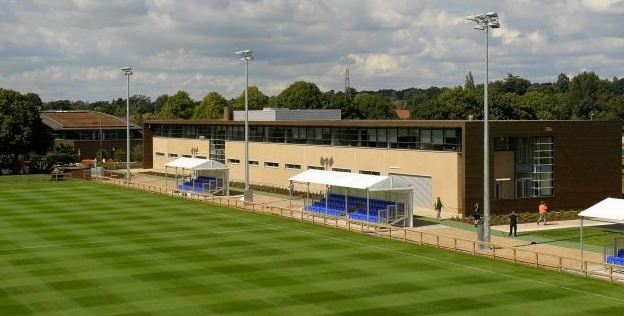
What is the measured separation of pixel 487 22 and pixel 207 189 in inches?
1429

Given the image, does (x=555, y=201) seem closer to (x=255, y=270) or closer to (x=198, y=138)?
(x=255, y=270)

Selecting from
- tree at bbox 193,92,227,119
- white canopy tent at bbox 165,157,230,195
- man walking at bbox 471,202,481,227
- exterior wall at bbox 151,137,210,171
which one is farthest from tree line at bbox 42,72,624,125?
man walking at bbox 471,202,481,227

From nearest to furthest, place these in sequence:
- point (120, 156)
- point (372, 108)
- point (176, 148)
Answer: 1. point (176, 148)
2. point (120, 156)
3. point (372, 108)

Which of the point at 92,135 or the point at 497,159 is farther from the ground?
the point at 92,135

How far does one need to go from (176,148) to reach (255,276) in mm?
66424

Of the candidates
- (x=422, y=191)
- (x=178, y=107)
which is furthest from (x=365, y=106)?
(x=422, y=191)

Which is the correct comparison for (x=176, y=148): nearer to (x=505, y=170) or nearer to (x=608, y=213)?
(x=505, y=170)

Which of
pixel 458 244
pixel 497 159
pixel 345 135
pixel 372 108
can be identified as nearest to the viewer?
pixel 458 244

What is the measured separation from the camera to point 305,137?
72.0 metres

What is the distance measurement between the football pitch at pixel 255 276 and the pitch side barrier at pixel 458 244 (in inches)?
31.5

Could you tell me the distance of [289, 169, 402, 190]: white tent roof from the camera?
4828cm

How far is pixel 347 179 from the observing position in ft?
168

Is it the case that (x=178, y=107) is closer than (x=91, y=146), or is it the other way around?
(x=91, y=146)

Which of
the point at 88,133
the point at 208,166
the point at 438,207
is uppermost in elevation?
the point at 88,133
